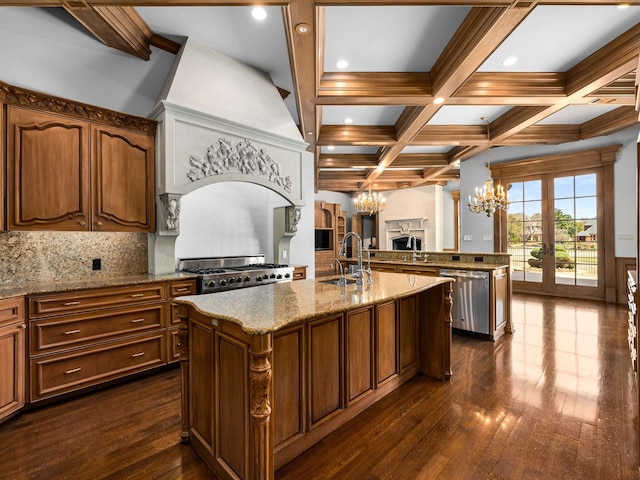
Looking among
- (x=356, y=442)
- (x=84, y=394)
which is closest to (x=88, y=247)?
(x=84, y=394)

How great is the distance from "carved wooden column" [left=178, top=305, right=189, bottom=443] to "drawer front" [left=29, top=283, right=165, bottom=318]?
1115 mm

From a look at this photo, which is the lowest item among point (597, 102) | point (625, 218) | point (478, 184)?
point (625, 218)

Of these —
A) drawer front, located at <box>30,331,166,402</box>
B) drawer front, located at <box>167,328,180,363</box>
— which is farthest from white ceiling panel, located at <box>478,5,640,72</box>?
drawer front, located at <box>30,331,166,402</box>

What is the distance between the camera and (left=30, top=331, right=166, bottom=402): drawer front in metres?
2.28

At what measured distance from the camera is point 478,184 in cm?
699

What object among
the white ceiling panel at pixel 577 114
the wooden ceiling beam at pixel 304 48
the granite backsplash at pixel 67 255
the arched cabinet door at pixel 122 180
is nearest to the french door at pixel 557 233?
the white ceiling panel at pixel 577 114

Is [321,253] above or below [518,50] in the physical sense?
below

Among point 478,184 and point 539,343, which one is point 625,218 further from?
point 539,343

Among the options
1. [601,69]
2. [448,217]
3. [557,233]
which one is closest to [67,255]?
[601,69]

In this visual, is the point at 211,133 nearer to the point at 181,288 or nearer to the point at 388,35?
the point at 181,288

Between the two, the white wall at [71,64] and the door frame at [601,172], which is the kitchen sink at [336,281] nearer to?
the white wall at [71,64]

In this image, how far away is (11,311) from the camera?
83.1 inches

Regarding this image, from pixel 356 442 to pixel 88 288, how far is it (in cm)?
230

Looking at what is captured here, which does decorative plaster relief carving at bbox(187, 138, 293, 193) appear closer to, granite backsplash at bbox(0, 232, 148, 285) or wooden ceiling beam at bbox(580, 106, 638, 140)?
granite backsplash at bbox(0, 232, 148, 285)
